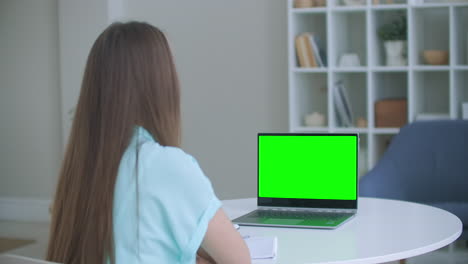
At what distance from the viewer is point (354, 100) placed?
4.63 meters

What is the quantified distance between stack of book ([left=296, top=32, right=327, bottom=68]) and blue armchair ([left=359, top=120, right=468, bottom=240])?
0.98m

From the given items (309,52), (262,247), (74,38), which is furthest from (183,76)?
(262,247)

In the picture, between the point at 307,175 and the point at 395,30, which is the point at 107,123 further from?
the point at 395,30

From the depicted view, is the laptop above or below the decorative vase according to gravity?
below

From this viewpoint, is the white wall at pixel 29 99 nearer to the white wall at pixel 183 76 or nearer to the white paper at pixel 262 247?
the white wall at pixel 183 76

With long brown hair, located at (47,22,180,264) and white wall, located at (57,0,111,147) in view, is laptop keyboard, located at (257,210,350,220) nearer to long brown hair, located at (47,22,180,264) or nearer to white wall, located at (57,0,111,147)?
long brown hair, located at (47,22,180,264)

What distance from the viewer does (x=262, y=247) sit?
5.62 feet

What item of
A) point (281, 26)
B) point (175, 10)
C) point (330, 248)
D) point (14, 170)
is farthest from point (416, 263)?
point (14, 170)

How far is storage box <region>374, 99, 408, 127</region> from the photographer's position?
4238mm

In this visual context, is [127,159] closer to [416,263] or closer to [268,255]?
[268,255]

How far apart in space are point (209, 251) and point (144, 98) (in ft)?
1.08

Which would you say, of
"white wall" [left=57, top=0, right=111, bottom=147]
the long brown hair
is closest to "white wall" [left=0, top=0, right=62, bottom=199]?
"white wall" [left=57, top=0, right=111, bottom=147]

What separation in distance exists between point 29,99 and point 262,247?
4.20 meters

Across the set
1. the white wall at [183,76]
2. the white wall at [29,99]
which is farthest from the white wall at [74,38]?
the white wall at [29,99]
